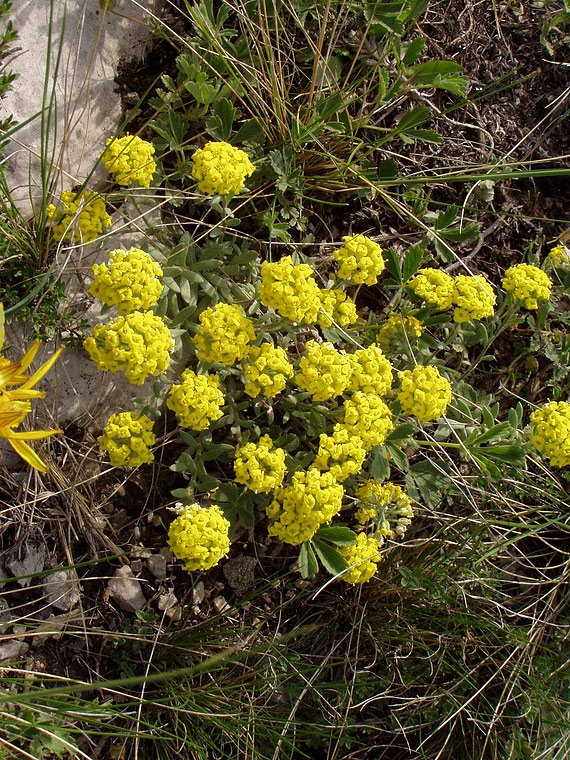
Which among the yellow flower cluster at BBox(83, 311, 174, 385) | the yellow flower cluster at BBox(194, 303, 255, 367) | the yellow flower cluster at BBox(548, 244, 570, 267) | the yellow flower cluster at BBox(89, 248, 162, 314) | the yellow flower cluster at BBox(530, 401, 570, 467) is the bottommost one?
the yellow flower cluster at BBox(530, 401, 570, 467)

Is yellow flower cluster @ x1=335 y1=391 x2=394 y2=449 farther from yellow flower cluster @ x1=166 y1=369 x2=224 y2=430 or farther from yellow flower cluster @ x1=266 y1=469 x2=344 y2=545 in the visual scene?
yellow flower cluster @ x1=166 y1=369 x2=224 y2=430

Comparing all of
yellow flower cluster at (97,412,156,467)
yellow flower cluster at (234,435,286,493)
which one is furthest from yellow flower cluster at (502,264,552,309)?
yellow flower cluster at (97,412,156,467)

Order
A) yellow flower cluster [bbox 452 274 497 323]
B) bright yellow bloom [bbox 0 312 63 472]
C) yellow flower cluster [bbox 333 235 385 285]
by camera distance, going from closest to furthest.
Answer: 1. bright yellow bloom [bbox 0 312 63 472]
2. yellow flower cluster [bbox 333 235 385 285]
3. yellow flower cluster [bbox 452 274 497 323]

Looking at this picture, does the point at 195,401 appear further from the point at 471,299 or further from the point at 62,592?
the point at 471,299

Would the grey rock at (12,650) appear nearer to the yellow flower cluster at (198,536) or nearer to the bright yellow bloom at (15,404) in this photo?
the yellow flower cluster at (198,536)

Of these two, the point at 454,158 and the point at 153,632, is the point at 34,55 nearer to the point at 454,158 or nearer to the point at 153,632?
the point at 454,158

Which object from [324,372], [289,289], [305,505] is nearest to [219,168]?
[289,289]
